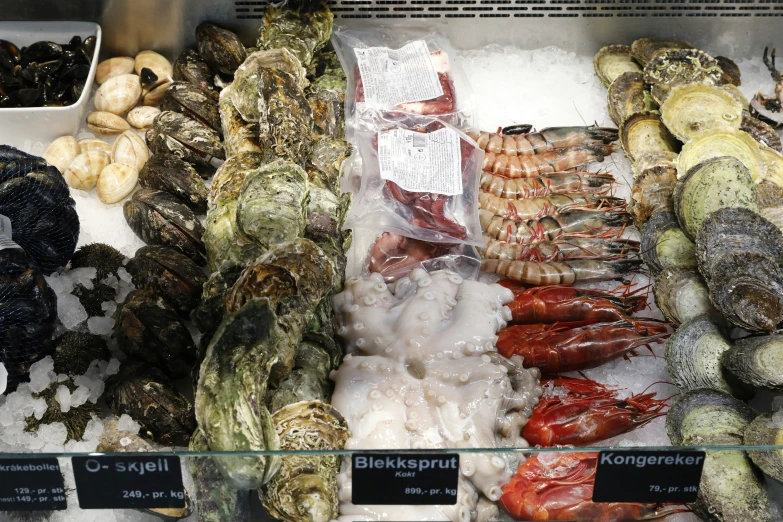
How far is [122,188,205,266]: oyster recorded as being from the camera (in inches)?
93.6

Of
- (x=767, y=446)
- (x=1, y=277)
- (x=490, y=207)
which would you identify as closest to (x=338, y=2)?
(x=490, y=207)

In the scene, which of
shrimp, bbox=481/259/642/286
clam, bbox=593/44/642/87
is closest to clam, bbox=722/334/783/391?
shrimp, bbox=481/259/642/286

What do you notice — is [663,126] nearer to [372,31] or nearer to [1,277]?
[372,31]

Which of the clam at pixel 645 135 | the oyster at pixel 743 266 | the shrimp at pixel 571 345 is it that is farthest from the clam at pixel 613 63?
the shrimp at pixel 571 345

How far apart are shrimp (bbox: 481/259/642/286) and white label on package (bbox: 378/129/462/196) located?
333 mm

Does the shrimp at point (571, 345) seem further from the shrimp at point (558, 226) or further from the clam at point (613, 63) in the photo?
the clam at point (613, 63)

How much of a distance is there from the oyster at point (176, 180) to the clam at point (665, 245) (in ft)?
4.75

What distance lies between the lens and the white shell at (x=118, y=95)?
292 cm

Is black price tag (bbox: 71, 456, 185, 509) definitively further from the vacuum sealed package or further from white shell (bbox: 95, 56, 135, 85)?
white shell (bbox: 95, 56, 135, 85)

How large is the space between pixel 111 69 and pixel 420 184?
1340mm

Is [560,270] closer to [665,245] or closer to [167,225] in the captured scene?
[665,245]

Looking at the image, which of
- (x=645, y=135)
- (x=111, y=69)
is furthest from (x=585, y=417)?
(x=111, y=69)

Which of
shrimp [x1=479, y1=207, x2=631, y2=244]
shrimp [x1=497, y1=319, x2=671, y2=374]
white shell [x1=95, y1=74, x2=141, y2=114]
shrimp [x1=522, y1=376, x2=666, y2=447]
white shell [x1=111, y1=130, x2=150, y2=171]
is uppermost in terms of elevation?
white shell [x1=95, y1=74, x2=141, y2=114]

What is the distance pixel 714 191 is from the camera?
2.26m
